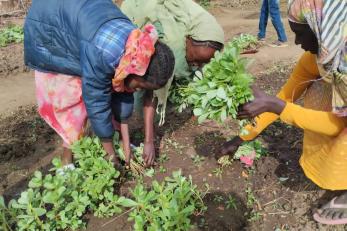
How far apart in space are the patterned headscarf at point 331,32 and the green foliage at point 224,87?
38cm

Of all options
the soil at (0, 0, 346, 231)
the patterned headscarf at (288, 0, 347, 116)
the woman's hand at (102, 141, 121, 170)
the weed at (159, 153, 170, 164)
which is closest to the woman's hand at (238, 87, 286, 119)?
the patterned headscarf at (288, 0, 347, 116)

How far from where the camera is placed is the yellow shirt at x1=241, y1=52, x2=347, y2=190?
2.30 m

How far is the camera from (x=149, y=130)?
115 inches

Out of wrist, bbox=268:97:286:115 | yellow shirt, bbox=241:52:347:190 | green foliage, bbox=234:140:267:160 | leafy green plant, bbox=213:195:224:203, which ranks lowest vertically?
leafy green plant, bbox=213:195:224:203

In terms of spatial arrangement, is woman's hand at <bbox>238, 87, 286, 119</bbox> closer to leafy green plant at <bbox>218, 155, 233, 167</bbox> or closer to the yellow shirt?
the yellow shirt

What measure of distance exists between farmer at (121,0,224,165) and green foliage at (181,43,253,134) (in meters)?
0.69

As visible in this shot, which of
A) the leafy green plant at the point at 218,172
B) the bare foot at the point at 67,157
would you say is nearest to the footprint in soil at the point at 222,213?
the leafy green plant at the point at 218,172

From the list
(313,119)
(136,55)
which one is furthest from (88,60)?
(313,119)

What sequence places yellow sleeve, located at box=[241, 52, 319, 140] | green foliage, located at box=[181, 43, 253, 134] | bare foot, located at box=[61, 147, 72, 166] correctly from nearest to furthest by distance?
green foliage, located at box=[181, 43, 253, 134] → yellow sleeve, located at box=[241, 52, 319, 140] → bare foot, located at box=[61, 147, 72, 166]

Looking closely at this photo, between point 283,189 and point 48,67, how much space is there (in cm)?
174

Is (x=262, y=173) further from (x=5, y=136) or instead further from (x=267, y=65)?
(x=267, y=65)

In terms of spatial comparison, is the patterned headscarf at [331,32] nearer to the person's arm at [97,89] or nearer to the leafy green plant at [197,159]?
the person's arm at [97,89]

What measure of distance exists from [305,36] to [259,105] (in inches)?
17.7

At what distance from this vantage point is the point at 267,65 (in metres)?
5.34
